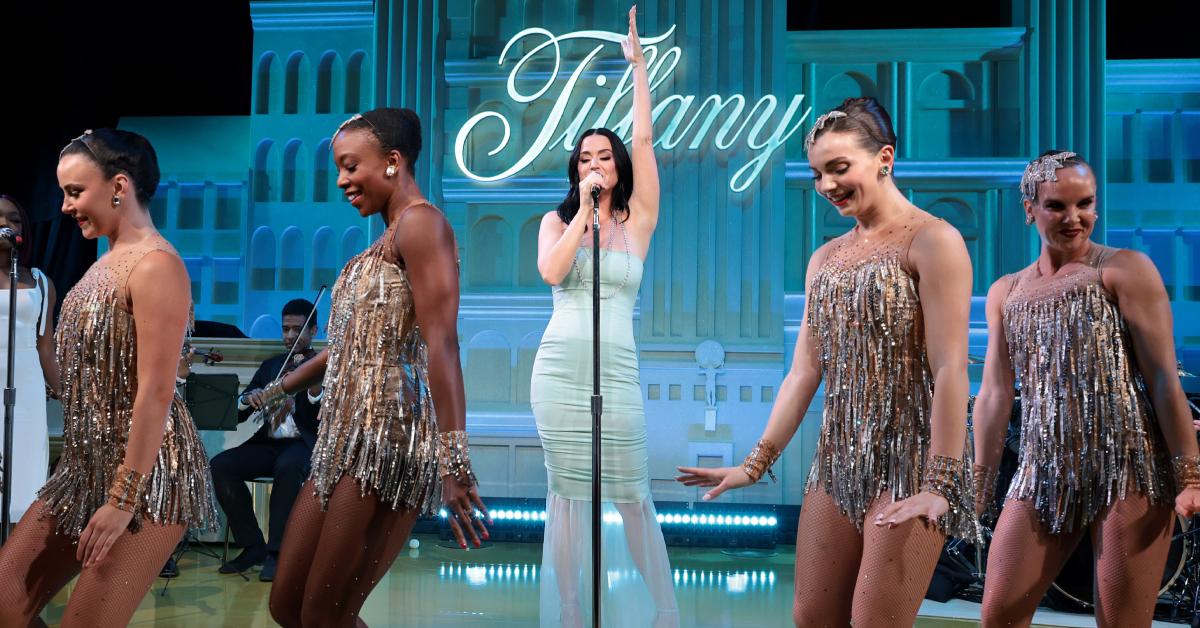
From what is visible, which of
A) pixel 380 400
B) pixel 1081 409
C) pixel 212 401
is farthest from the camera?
pixel 212 401

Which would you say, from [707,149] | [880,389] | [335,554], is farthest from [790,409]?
[707,149]

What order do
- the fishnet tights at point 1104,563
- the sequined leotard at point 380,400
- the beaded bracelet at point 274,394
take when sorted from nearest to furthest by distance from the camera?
the sequined leotard at point 380,400
the fishnet tights at point 1104,563
the beaded bracelet at point 274,394

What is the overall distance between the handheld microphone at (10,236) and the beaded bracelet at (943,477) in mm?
3550

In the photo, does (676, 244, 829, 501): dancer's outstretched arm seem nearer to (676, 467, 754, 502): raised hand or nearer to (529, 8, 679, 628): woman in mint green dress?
(676, 467, 754, 502): raised hand

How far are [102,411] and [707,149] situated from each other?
5.15 meters

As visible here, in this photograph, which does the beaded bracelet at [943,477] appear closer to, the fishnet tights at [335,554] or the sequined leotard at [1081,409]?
the sequined leotard at [1081,409]

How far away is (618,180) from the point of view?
138 inches

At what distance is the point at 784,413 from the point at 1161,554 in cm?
101

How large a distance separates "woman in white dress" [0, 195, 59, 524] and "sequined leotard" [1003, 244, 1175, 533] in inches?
141

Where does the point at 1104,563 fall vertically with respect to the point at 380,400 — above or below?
below

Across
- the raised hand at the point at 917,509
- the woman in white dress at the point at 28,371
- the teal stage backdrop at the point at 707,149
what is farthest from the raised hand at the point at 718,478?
the teal stage backdrop at the point at 707,149

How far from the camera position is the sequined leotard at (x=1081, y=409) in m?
2.58

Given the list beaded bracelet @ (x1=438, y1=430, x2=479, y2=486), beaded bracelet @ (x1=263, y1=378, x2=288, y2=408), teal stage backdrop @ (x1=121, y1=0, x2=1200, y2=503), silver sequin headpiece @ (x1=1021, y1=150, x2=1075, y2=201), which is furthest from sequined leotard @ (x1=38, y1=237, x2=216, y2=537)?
teal stage backdrop @ (x1=121, y1=0, x2=1200, y2=503)

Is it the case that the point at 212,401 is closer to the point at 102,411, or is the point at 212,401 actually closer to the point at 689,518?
the point at 689,518
